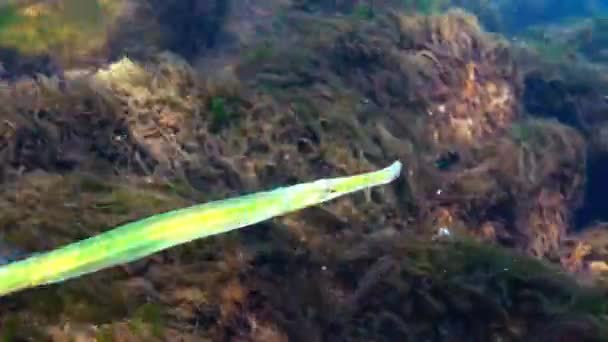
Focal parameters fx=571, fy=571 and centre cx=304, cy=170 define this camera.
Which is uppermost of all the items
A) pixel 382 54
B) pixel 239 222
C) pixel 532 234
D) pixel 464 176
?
pixel 239 222

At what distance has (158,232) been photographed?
2.90 meters

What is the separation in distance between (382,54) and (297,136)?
2357mm

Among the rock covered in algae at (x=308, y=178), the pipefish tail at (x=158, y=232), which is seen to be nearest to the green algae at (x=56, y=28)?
the rock covered in algae at (x=308, y=178)

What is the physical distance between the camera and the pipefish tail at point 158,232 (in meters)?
2.69

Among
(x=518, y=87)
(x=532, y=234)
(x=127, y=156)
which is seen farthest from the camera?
(x=518, y=87)

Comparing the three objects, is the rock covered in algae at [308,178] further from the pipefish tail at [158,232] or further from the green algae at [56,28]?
the green algae at [56,28]

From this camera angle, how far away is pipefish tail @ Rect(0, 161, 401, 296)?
269 centimetres

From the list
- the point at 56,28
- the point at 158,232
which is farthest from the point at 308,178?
the point at 56,28

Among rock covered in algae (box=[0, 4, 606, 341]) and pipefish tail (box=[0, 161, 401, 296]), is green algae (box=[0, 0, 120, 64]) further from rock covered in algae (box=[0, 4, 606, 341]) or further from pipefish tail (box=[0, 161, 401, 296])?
pipefish tail (box=[0, 161, 401, 296])

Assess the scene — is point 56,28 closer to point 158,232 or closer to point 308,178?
point 308,178

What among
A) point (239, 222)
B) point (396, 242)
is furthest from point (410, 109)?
point (239, 222)

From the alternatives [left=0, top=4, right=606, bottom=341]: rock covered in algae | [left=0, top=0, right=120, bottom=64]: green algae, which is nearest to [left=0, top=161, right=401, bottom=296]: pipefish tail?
[left=0, top=4, right=606, bottom=341]: rock covered in algae

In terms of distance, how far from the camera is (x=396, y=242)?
13.5 ft

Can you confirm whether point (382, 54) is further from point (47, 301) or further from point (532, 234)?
point (47, 301)
